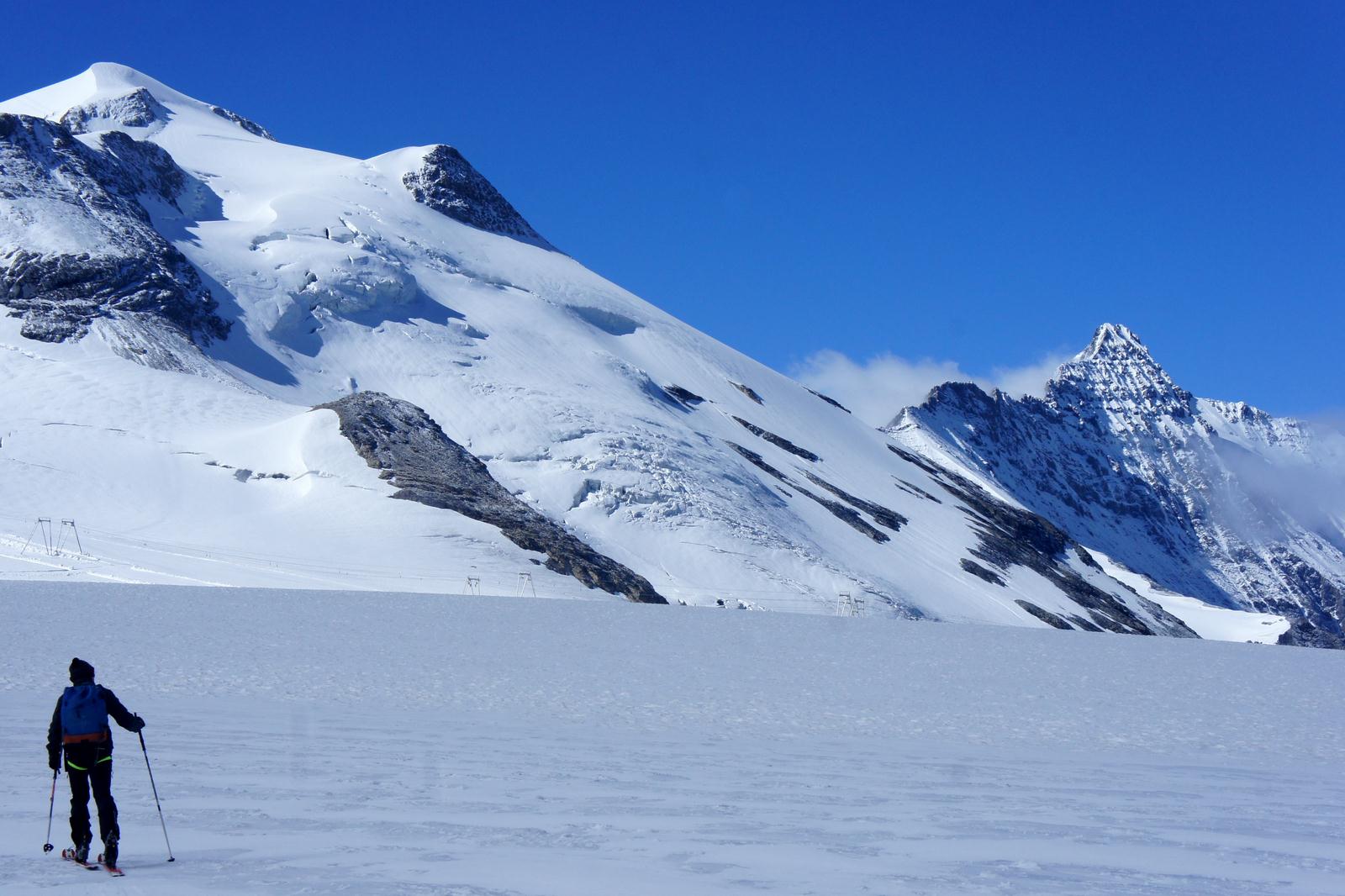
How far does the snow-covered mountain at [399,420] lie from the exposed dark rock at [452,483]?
0.66 feet

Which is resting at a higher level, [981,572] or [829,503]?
[829,503]

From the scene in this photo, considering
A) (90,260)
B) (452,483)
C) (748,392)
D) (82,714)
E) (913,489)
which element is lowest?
(82,714)

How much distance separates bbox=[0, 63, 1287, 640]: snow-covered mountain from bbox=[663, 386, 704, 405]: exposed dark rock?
1.21 ft

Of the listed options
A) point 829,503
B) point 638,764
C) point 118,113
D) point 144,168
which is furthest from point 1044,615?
point 118,113

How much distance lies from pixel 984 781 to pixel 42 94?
132 m

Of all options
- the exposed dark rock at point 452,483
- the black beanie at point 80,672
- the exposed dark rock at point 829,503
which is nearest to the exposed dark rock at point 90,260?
the exposed dark rock at point 452,483

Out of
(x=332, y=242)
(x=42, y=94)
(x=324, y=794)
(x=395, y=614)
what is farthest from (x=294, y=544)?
(x=42, y=94)

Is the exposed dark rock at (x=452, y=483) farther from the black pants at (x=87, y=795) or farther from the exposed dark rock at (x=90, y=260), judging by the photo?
the black pants at (x=87, y=795)

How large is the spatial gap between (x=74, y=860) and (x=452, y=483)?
4093 centimetres

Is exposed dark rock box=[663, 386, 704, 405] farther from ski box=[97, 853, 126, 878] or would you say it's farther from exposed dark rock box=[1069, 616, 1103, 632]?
ski box=[97, 853, 126, 878]

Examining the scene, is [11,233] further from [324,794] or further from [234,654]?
[324,794]

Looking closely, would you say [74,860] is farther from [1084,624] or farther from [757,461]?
[1084,624]

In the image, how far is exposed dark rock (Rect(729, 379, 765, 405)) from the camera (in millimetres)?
93188

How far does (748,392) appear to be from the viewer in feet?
309
